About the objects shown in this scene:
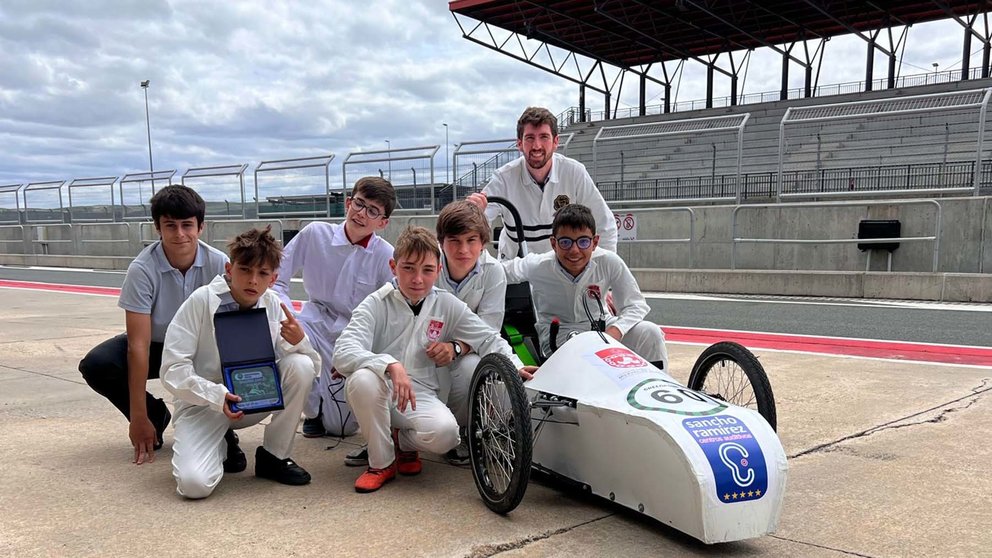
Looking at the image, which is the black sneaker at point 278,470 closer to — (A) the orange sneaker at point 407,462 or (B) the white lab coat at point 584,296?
(A) the orange sneaker at point 407,462

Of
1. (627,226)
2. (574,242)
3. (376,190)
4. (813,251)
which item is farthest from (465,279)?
(813,251)

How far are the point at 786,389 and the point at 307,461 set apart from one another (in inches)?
129

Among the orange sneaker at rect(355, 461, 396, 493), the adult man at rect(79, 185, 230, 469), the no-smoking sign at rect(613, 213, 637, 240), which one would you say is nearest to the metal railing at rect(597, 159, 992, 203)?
the no-smoking sign at rect(613, 213, 637, 240)

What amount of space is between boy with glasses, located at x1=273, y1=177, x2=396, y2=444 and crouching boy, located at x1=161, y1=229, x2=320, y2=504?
0.73m

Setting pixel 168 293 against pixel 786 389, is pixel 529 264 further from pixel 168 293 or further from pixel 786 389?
pixel 786 389

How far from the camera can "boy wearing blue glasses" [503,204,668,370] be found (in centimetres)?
370

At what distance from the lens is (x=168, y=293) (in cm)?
372

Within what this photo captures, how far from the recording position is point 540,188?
4.64m

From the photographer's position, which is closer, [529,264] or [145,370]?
[145,370]

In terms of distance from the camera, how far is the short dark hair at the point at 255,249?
3277mm

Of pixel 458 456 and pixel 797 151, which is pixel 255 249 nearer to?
pixel 458 456

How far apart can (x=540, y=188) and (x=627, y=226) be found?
9.14 m

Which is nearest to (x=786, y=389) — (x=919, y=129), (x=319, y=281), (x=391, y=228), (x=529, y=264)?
(x=529, y=264)

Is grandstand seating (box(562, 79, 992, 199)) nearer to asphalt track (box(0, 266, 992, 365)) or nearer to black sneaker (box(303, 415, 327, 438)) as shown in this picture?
asphalt track (box(0, 266, 992, 365))
